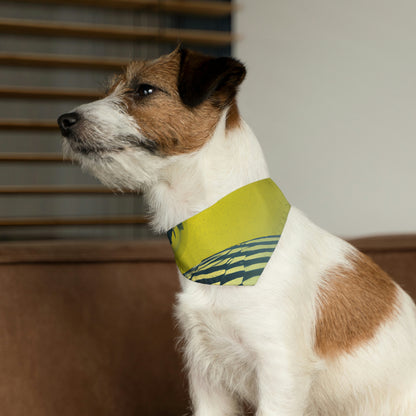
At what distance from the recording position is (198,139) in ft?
3.55

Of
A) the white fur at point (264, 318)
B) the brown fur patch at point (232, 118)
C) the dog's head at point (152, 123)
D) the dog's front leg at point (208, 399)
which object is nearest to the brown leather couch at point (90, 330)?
the dog's front leg at point (208, 399)

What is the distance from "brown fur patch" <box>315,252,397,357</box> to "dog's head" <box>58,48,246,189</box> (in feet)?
1.31

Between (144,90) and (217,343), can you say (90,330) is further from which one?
(144,90)

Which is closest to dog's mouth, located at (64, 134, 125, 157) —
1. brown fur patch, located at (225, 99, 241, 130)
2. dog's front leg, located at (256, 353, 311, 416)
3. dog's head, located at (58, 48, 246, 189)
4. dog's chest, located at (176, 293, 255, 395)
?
dog's head, located at (58, 48, 246, 189)

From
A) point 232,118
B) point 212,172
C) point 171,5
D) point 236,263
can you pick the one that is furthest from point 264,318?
point 171,5

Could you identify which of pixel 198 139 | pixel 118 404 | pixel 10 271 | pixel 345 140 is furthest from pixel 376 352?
pixel 345 140

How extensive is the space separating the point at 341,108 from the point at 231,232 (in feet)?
4.71

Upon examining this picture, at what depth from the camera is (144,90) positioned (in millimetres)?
1133

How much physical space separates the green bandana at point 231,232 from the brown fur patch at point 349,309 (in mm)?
170

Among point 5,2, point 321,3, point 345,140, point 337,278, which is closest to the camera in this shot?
point 337,278

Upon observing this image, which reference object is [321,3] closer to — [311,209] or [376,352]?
[311,209]

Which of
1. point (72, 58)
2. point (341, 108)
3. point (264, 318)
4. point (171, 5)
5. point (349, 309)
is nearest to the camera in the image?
point (264, 318)

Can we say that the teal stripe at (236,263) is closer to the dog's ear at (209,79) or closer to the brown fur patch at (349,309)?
the brown fur patch at (349,309)

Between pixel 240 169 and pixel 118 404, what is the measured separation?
0.82 m
